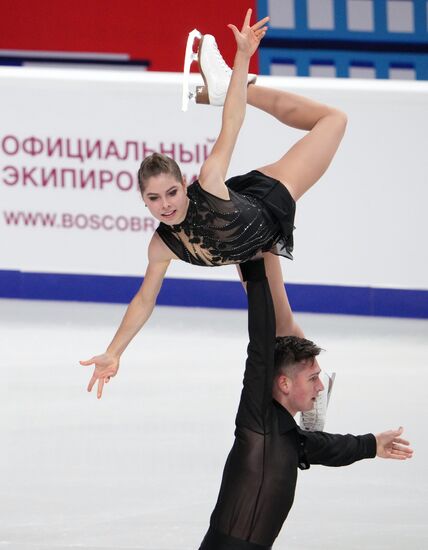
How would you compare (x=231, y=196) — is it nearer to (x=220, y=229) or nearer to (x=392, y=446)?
(x=220, y=229)

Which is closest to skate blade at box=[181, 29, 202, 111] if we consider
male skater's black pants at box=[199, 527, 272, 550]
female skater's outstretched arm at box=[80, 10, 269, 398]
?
female skater's outstretched arm at box=[80, 10, 269, 398]

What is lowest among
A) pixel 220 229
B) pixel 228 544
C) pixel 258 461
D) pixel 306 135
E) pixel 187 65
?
pixel 228 544

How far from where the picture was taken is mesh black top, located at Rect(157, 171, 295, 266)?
3615 mm

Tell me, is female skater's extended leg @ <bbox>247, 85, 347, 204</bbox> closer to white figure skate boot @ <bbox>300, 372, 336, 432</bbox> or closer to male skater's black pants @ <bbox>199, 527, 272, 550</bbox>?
white figure skate boot @ <bbox>300, 372, 336, 432</bbox>

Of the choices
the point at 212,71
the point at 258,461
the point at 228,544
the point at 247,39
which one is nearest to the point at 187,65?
the point at 212,71

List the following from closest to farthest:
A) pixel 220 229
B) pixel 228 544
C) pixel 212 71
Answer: pixel 228 544, pixel 220 229, pixel 212 71

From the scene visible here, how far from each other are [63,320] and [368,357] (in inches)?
69.4

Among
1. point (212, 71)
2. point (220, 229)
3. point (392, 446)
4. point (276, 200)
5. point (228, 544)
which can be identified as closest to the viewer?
point (228, 544)

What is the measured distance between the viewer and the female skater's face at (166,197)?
3520 millimetres

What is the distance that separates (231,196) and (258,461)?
2.63 feet

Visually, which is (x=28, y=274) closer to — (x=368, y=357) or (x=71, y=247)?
(x=71, y=247)

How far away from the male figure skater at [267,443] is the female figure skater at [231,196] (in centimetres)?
26

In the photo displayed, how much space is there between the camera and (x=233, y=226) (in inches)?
142

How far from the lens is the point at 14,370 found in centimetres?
595
